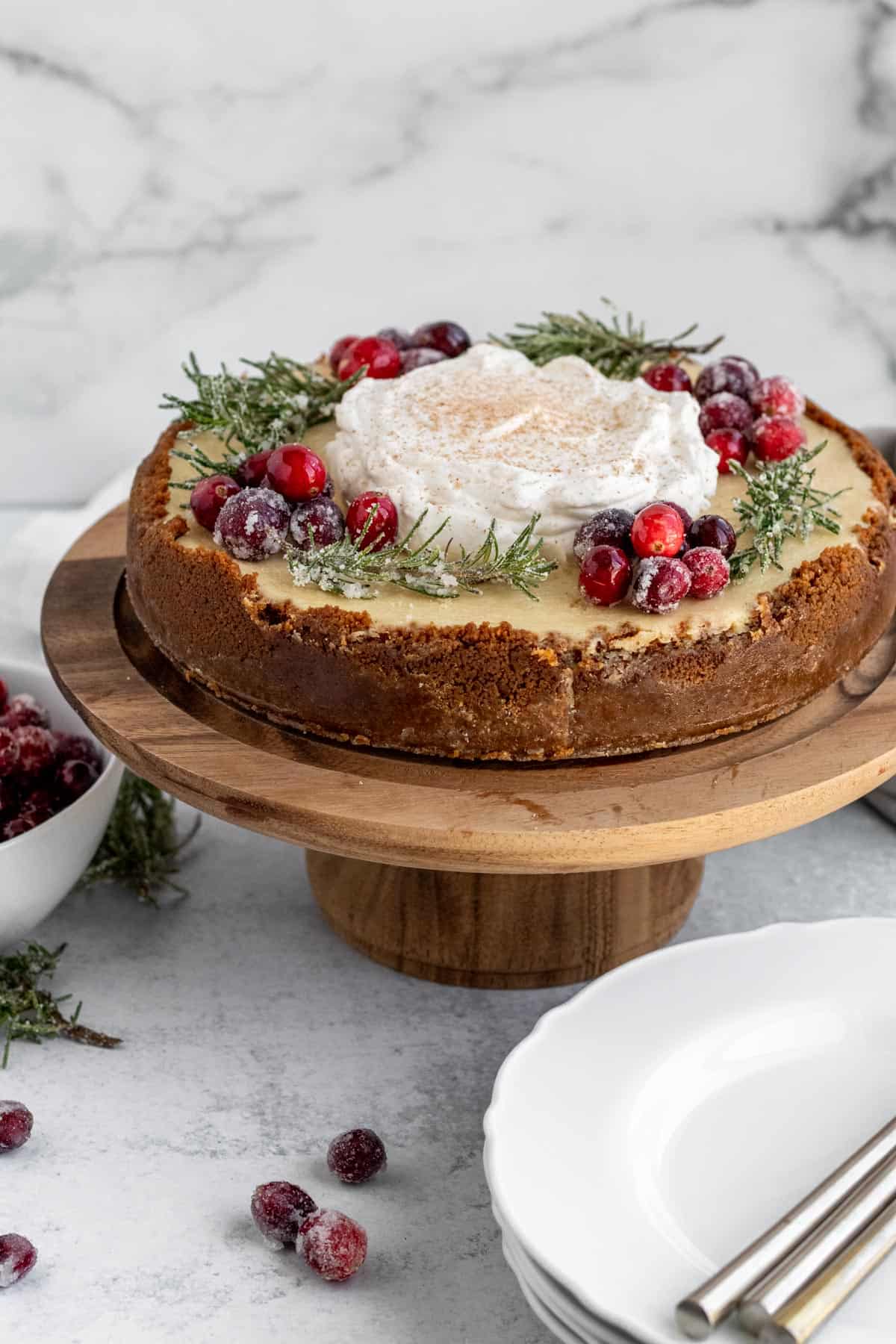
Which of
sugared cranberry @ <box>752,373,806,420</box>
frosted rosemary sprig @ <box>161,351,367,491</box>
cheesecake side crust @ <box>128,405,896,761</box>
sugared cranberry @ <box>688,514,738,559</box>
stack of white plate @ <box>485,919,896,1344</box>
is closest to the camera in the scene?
stack of white plate @ <box>485,919,896,1344</box>

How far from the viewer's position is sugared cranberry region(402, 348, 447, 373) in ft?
8.57

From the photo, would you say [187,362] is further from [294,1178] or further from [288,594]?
[294,1178]

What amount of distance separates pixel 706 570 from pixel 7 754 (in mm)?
1089

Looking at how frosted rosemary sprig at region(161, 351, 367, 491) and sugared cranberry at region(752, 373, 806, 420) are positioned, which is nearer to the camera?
frosted rosemary sprig at region(161, 351, 367, 491)

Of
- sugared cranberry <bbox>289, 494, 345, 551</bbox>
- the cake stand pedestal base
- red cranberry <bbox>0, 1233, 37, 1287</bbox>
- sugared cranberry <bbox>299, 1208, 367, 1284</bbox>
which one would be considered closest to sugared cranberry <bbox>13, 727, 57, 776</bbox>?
the cake stand pedestal base

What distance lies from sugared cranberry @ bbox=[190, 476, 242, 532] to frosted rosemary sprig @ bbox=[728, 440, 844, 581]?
70 cm

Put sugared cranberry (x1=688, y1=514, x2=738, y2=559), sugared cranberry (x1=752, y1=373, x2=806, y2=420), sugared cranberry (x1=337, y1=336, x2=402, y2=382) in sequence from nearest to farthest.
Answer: sugared cranberry (x1=688, y1=514, x2=738, y2=559) → sugared cranberry (x1=752, y1=373, x2=806, y2=420) → sugared cranberry (x1=337, y1=336, x2=402, y2=382)

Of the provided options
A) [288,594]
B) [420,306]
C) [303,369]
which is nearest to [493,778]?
[288,594]

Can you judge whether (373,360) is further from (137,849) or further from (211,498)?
(137,849)

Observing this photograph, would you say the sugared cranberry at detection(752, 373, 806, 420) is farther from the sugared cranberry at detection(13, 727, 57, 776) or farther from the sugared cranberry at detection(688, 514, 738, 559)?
the sugared cranberry at detection(13, 727, 57, 776)

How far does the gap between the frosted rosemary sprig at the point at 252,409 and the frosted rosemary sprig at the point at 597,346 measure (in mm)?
355

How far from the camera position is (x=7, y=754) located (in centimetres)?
237

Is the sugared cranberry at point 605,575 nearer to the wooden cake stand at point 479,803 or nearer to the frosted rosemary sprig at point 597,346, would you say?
the wooden cake stand at point 479,803

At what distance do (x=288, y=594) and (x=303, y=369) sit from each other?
632 mm
